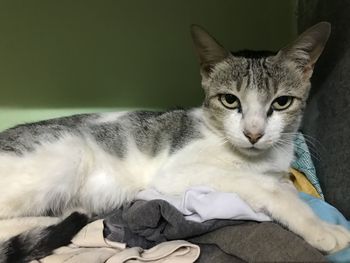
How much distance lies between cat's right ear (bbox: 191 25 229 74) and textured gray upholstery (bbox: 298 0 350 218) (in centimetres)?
39

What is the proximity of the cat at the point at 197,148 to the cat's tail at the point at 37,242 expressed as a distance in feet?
0.37

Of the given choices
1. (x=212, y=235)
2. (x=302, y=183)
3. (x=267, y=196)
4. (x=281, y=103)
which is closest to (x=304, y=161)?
(x=302, y=183)

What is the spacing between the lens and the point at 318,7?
1.64 metres

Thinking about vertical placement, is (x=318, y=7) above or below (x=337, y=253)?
above

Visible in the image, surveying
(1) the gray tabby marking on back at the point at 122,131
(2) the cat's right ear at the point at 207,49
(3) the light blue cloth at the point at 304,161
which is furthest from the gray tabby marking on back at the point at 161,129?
(3) the light blue cloth at the point at 304,161

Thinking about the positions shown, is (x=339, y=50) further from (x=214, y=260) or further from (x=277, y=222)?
(x=214, y=260)

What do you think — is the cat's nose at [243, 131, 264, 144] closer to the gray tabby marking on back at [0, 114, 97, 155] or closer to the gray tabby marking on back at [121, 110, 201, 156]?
the gray tabby marking on back at [121, 110, 201, 156]

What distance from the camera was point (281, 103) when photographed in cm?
133

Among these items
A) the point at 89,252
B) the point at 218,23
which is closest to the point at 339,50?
the point at 218,23

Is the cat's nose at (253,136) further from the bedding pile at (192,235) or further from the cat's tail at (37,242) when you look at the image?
the cat's tail at (37,242)

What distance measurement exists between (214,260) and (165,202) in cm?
22

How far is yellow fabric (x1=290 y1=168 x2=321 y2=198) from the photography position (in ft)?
4.97

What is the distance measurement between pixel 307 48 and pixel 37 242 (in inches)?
39.0

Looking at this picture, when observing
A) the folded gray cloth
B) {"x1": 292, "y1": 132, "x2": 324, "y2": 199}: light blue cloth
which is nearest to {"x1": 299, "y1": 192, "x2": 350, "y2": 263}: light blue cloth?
{"x1": 292, "y1": 132, "x2": 324, "y2": 199}: light blue cloth
